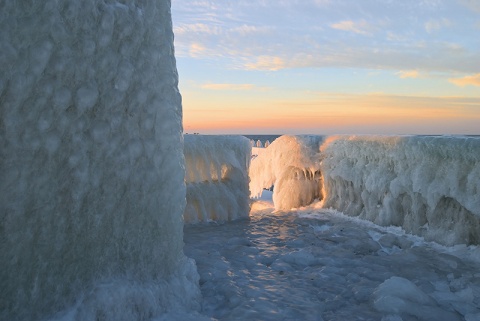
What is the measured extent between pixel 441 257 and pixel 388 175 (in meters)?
2.18

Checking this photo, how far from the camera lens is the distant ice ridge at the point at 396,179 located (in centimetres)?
573

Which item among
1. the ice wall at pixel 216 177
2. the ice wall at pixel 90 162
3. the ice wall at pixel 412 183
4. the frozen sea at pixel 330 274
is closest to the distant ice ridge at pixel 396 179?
the ice wall at pixel 412 183

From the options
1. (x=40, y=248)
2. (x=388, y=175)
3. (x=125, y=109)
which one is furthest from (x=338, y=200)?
(x=40, y=248)

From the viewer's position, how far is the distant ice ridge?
5.73m

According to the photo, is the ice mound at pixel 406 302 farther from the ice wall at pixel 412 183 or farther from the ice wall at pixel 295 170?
the ice wall at pixel 295 170

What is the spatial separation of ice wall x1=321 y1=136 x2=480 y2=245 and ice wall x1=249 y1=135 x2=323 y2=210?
0.51 metres

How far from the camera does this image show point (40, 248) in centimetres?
261

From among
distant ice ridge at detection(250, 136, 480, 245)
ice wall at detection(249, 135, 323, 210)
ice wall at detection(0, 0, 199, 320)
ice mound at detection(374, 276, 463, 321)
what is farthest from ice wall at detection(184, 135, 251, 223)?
ice mound at detection(374, 276, 463, 321)

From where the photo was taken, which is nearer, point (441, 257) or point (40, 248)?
point (40, 248)

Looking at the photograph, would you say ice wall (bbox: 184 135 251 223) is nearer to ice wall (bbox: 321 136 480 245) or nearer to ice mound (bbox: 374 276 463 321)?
ice wall (bbox: 321 136 480 245)

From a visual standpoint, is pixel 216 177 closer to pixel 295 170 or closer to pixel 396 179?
pixel 295 170

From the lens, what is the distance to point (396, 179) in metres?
6.90

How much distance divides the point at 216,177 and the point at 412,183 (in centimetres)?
368

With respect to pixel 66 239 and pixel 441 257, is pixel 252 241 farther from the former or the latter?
pixel 66 239
